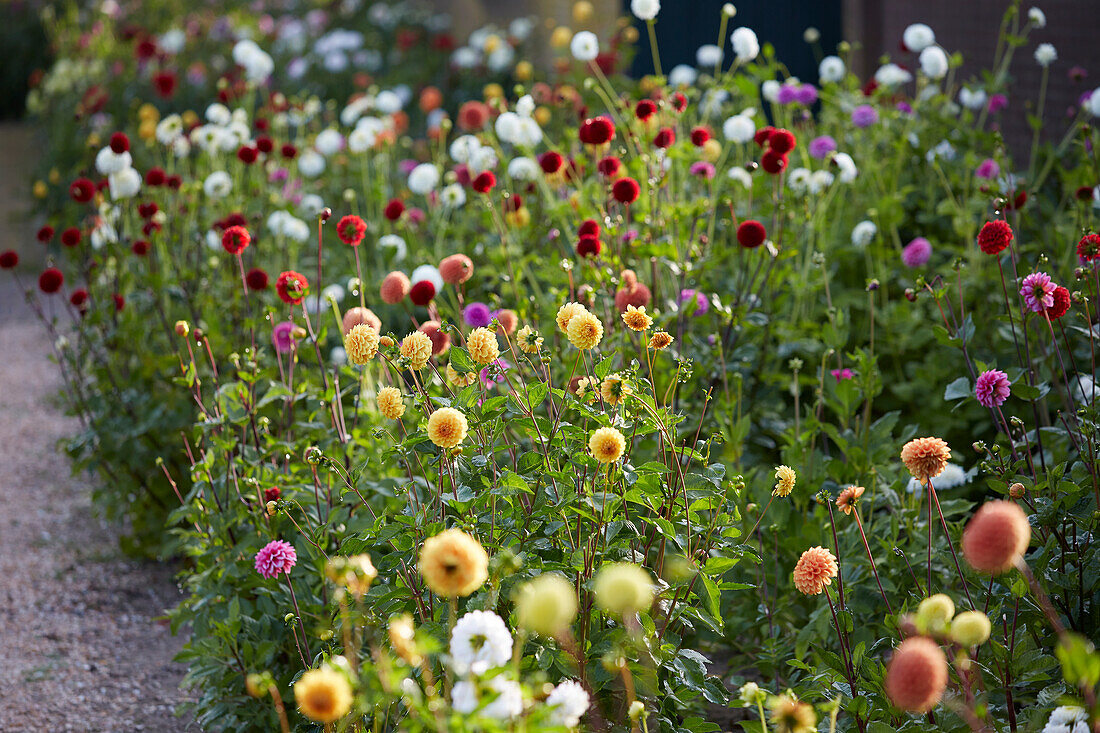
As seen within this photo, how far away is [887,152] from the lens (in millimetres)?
3537

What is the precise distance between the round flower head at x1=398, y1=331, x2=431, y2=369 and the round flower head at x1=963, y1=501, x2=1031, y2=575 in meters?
0.86

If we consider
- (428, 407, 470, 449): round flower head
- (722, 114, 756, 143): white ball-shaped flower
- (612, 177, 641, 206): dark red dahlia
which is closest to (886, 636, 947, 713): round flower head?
(428, 407, 470, 449): round flower head

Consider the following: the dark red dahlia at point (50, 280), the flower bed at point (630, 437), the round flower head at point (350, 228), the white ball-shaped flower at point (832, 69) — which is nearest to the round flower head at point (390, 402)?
the flower bed at point (630, 437)

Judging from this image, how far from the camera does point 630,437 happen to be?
1620 mm

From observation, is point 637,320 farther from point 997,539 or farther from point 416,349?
point 997,539

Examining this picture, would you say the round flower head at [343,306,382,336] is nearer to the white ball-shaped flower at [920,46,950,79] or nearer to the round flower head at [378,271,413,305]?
the round flower head at [378,271,413,305]

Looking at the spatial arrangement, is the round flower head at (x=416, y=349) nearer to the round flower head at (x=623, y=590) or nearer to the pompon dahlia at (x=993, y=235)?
the round flower head at (x=623, y=590)

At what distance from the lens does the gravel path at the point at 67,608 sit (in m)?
2.18

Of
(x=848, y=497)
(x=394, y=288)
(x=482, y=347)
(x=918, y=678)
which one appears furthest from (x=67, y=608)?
(x=918, y=678)

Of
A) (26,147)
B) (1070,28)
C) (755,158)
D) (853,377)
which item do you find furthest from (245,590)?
(26,147)

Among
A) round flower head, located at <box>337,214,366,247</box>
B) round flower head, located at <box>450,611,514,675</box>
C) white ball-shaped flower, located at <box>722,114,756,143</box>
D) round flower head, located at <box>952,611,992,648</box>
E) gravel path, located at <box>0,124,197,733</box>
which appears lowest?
gravel path, located at <box>0,124,197,733</box>

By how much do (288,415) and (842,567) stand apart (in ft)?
4.41

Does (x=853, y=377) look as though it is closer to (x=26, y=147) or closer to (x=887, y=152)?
(x=887, y=152)

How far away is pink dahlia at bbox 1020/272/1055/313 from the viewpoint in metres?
1.61
